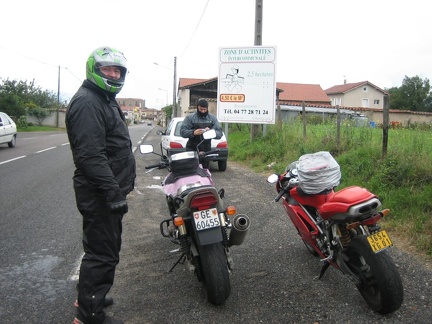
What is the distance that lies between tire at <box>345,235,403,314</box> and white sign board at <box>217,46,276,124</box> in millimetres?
10614

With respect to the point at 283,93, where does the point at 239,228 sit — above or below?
below

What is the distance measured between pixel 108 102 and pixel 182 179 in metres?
1.18

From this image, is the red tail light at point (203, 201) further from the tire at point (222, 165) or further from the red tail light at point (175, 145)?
the tire at point (222, 165)

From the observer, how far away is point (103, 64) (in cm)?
284

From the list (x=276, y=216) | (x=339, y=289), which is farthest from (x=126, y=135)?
(x=276, y=216)

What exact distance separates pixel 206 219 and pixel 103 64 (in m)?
1.41

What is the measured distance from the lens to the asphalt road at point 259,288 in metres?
3.11

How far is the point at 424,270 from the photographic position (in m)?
3.94

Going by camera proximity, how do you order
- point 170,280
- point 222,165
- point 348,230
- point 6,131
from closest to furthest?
point 348,230
point 170,280
point 222,165
point 6,131

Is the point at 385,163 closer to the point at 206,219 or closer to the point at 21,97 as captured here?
the point at 206,219

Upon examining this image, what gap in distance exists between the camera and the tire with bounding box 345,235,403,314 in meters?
2.91

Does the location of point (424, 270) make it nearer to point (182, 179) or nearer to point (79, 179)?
point (182, 179)

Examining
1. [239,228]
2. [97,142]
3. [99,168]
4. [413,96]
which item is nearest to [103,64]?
[97,142]

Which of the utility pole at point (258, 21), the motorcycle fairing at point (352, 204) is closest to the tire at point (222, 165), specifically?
the utility pole at point (258, 21)
